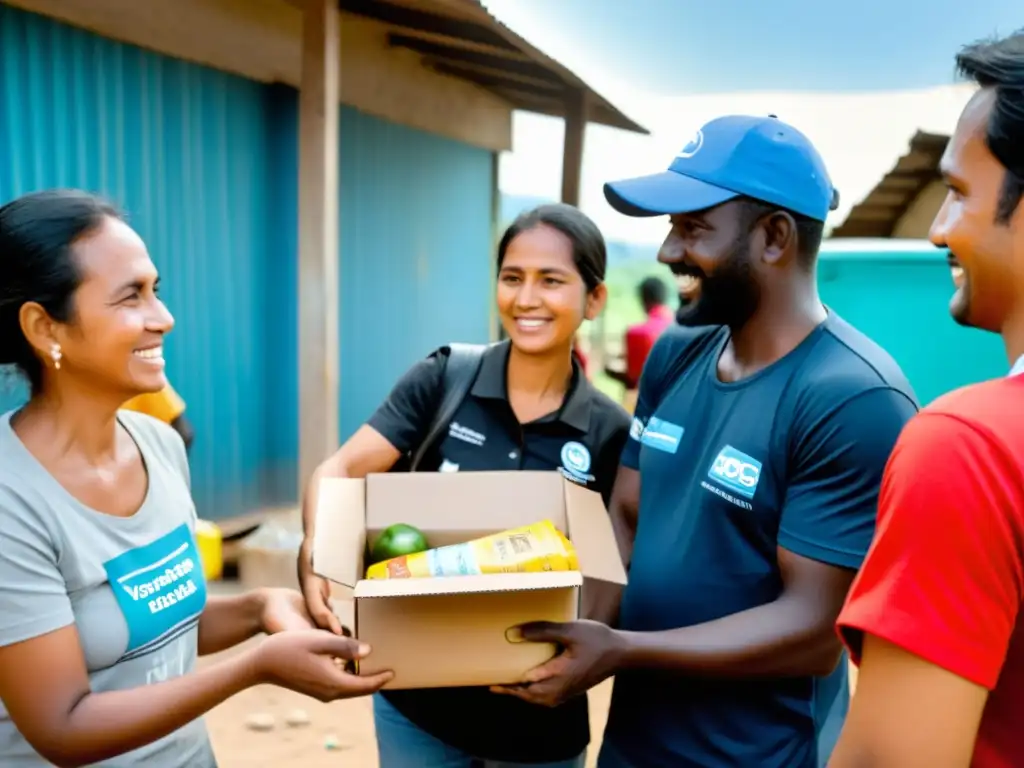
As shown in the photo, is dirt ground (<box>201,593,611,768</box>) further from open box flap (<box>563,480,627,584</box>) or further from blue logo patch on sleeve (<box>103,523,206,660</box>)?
open box flap (<box>563,480,627,584</box>)

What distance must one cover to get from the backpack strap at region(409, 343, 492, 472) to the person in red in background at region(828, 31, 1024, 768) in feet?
4.57

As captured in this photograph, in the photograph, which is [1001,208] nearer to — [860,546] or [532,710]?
[860,546]

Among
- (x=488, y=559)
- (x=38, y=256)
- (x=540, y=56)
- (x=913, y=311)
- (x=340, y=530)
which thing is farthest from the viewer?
(x=540, y=56)

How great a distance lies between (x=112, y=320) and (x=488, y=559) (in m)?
0.82

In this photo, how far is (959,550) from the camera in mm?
915

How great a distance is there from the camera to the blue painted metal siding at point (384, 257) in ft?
19.5

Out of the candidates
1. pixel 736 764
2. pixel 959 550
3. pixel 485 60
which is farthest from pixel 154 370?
pixel 485 60

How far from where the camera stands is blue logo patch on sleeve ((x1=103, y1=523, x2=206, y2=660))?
1.61 meters

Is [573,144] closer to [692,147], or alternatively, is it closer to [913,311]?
[913,311]

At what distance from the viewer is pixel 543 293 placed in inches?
90.4

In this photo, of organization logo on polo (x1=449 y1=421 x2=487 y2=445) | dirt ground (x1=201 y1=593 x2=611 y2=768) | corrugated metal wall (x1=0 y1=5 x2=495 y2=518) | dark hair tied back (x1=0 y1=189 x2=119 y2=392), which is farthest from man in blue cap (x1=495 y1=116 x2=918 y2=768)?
corrugated metal wall (x1=0 y1=5 x2=495 y2=518)

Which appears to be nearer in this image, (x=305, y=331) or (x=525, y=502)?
(x=525, y=502)

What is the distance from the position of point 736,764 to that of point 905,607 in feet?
2.93

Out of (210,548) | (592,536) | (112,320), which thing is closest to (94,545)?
(112,320)
